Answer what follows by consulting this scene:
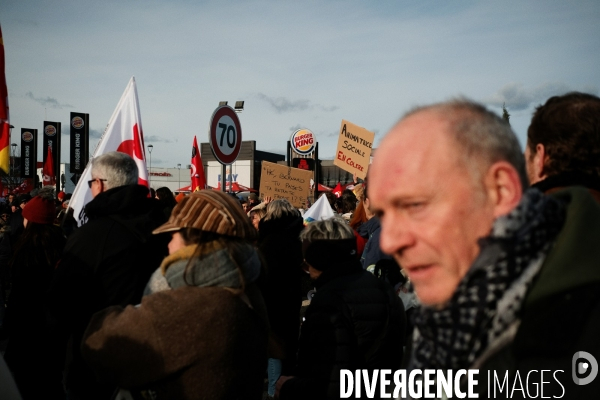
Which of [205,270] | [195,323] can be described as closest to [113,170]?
[205,270]

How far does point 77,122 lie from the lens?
2344 centimetres

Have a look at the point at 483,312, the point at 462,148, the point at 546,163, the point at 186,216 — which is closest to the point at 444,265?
the point at 483,312

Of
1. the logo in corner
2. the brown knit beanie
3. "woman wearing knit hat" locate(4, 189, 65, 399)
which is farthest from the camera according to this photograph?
"woman wearing knit hat" locate(4, 189, 65, 399)

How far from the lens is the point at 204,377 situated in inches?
89.4

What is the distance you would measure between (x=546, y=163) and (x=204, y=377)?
5.38 ft

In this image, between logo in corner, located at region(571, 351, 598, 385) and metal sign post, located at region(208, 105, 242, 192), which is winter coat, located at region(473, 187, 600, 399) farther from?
metal sign post, located at region(208, 105, 242, 192)

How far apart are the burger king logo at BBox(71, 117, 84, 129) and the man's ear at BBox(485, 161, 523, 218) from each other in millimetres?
24336

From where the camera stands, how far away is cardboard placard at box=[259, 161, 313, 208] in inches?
374

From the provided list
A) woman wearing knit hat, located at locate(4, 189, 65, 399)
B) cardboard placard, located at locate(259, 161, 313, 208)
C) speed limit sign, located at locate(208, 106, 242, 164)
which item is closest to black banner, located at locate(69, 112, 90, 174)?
cardboard placard, located at locate(259, 161, 313, 208)

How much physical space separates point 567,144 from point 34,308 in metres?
3.80

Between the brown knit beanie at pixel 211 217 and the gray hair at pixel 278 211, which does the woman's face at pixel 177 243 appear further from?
the gray hair at pixel 278 211

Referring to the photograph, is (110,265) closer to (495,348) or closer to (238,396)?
(238,396)

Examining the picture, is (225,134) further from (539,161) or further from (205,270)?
(539,161)

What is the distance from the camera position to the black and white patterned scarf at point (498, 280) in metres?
1.10
